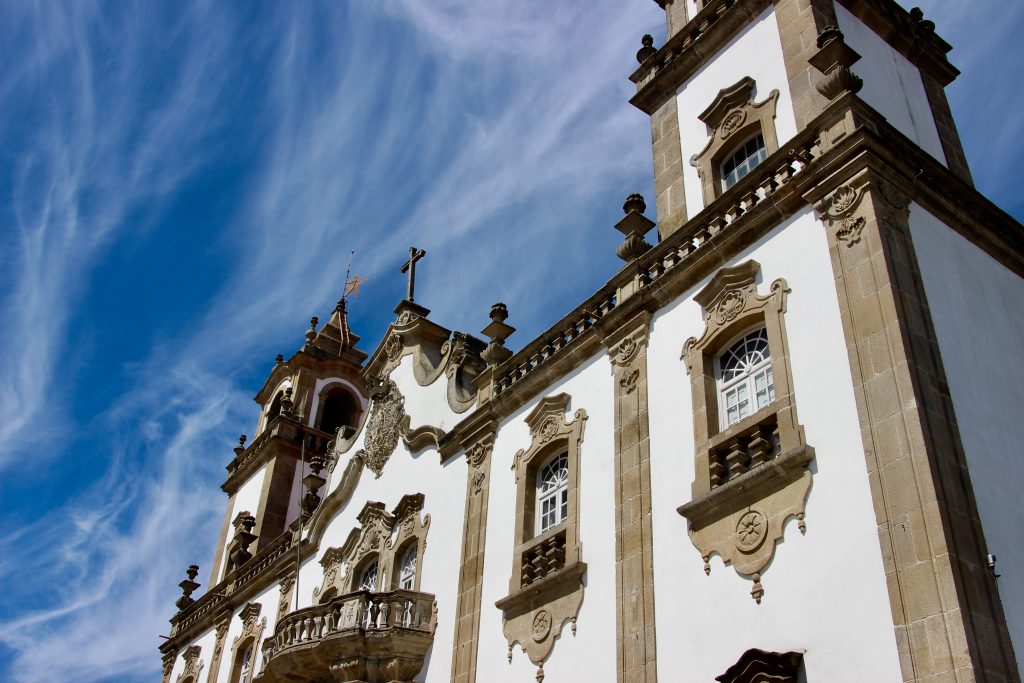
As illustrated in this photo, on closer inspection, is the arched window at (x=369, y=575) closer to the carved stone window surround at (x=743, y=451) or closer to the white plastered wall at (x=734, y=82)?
the carved stone window surround at (x=743, y=451)

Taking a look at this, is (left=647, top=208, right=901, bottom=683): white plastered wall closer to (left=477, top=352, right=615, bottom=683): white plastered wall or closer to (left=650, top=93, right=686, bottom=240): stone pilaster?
(left=477, top=352, right=615, bottom=683): white plastered wall

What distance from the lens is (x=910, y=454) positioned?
9.77m

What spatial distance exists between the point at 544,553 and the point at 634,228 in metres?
4.91

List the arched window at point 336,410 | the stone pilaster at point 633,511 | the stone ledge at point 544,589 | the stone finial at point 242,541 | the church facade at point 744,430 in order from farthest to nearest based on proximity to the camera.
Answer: the arched window at point 336,410 → the stone finial at point 242,541 → the stone ledge at point 544,589 → the stone pilaster at point 633,511 → the church facade at point 744,430

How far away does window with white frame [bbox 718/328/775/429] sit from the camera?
1217 cm

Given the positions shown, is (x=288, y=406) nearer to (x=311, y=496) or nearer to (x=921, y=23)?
(x=311, y=496)

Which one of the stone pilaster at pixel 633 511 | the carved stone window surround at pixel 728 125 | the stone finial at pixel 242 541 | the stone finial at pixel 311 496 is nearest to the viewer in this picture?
the stone pilaster at pixel 633 511

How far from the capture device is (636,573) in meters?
12.5

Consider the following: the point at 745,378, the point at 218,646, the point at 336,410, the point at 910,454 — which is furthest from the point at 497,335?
the point at 336,410

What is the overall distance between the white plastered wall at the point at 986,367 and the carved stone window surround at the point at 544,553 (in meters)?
5.09

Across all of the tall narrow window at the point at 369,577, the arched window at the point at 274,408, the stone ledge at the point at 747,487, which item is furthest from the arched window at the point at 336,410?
the stone ledge at the point at 747,487

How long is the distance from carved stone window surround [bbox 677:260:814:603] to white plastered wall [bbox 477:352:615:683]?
1705mm

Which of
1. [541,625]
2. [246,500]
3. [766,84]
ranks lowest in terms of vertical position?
[541,625]

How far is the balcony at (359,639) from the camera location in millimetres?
16266
